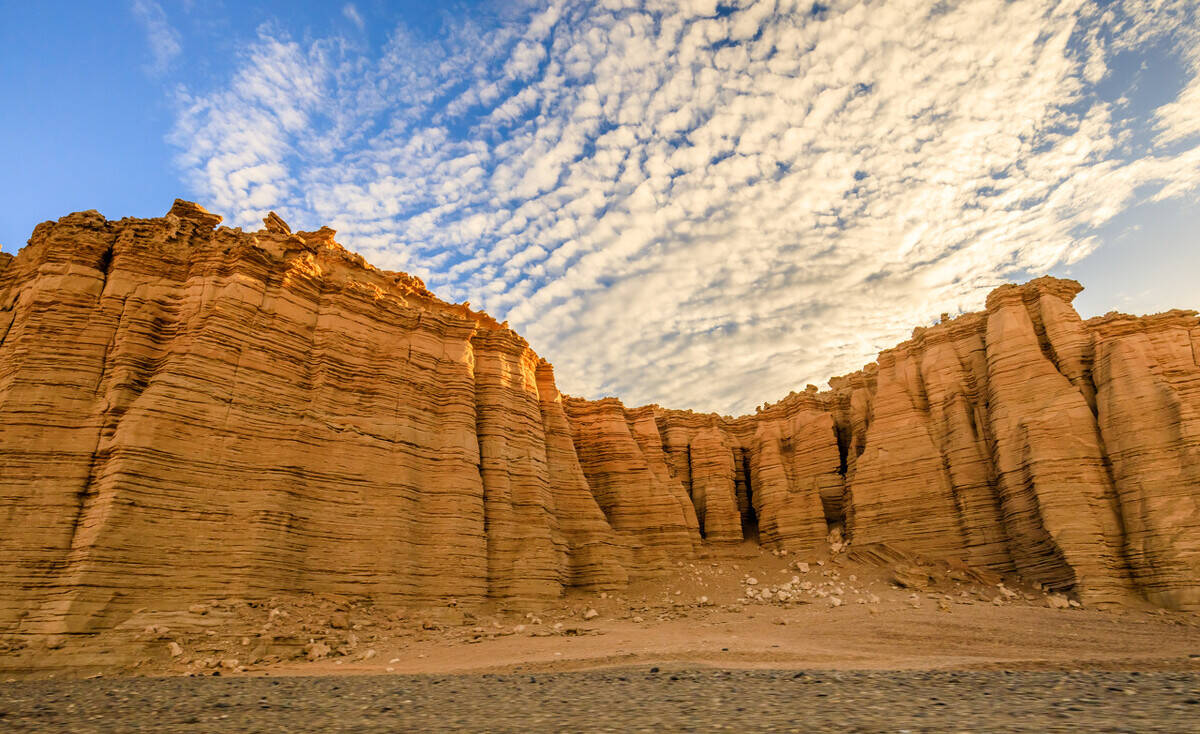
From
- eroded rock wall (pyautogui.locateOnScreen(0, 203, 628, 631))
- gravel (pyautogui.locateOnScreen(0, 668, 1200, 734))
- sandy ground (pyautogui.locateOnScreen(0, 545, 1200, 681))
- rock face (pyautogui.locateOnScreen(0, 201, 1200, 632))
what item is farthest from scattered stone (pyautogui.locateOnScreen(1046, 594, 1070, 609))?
eroded rock wall (pyautogui.locateOnScreen(0, 203, 628, 631))

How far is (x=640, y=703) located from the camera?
9375 mm

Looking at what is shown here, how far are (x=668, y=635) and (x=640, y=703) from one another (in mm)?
14023

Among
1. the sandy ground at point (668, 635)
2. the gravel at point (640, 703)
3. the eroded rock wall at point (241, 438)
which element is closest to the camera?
the gravel at point (640, 703)

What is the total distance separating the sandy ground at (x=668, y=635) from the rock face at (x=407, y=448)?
3.20 feet

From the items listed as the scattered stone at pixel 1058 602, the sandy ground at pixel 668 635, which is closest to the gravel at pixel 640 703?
the sandy ground at pixel 668 635

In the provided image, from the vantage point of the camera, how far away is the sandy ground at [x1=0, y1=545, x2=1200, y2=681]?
15.5 m

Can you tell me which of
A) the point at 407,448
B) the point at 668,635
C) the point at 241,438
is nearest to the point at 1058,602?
the point at 668,635

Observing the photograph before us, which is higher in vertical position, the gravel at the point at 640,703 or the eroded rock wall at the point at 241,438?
the eroded rock wall at the point at 241,438

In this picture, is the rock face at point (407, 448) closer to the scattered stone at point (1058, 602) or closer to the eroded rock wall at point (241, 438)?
the eroded rock wall at point (241, 438)

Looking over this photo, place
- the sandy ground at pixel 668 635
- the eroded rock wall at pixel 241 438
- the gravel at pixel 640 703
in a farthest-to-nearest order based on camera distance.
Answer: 1. the eroded rock wall at pixel 241 438
2. the sandy ground at pixel 668 635
3. the gravel at pixel 640 703

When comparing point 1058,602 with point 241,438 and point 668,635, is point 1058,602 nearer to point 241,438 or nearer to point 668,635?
point 668,635

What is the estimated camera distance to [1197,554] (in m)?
22.8

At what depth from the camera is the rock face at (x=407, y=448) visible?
717 inches

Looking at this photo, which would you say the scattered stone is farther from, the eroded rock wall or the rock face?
the eroded rock wall
